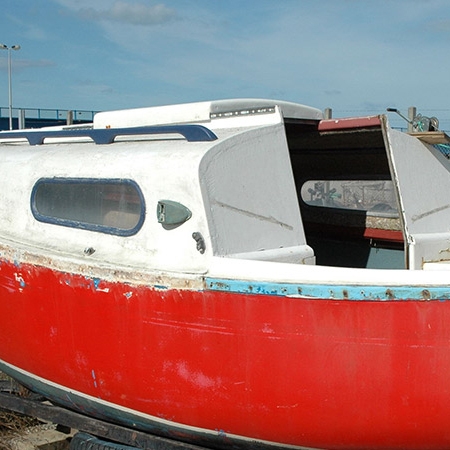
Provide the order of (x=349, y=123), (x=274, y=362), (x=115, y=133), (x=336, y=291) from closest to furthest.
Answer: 1. (x=336, y=291)
2. (x=274, y=362)
3. (x=115, y=133)
4. (x=349, y=123)

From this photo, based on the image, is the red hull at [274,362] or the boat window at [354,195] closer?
the red hull at [274,362]

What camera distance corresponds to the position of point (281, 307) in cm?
330

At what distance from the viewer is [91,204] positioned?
411 cm

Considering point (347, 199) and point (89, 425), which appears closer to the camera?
point (89, 425)

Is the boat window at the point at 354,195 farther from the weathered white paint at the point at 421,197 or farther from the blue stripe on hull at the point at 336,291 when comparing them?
the blue stripe on hull at the point at 336,291

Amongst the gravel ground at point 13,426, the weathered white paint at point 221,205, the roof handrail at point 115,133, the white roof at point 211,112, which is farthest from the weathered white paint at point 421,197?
the gravel ground at point 13,426

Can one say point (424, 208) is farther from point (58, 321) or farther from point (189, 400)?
point (58, 321)

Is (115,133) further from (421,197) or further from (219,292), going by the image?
(421,197)

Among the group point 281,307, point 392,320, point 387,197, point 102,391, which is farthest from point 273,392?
point 387,197

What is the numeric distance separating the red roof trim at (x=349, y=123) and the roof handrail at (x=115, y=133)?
1.15 metres

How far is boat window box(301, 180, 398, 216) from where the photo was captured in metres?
5.54

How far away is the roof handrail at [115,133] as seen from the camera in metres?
3.90

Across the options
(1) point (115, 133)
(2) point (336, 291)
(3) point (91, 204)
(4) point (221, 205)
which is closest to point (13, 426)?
(3) point (91, 204)

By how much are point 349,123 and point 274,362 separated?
1.93 metres
